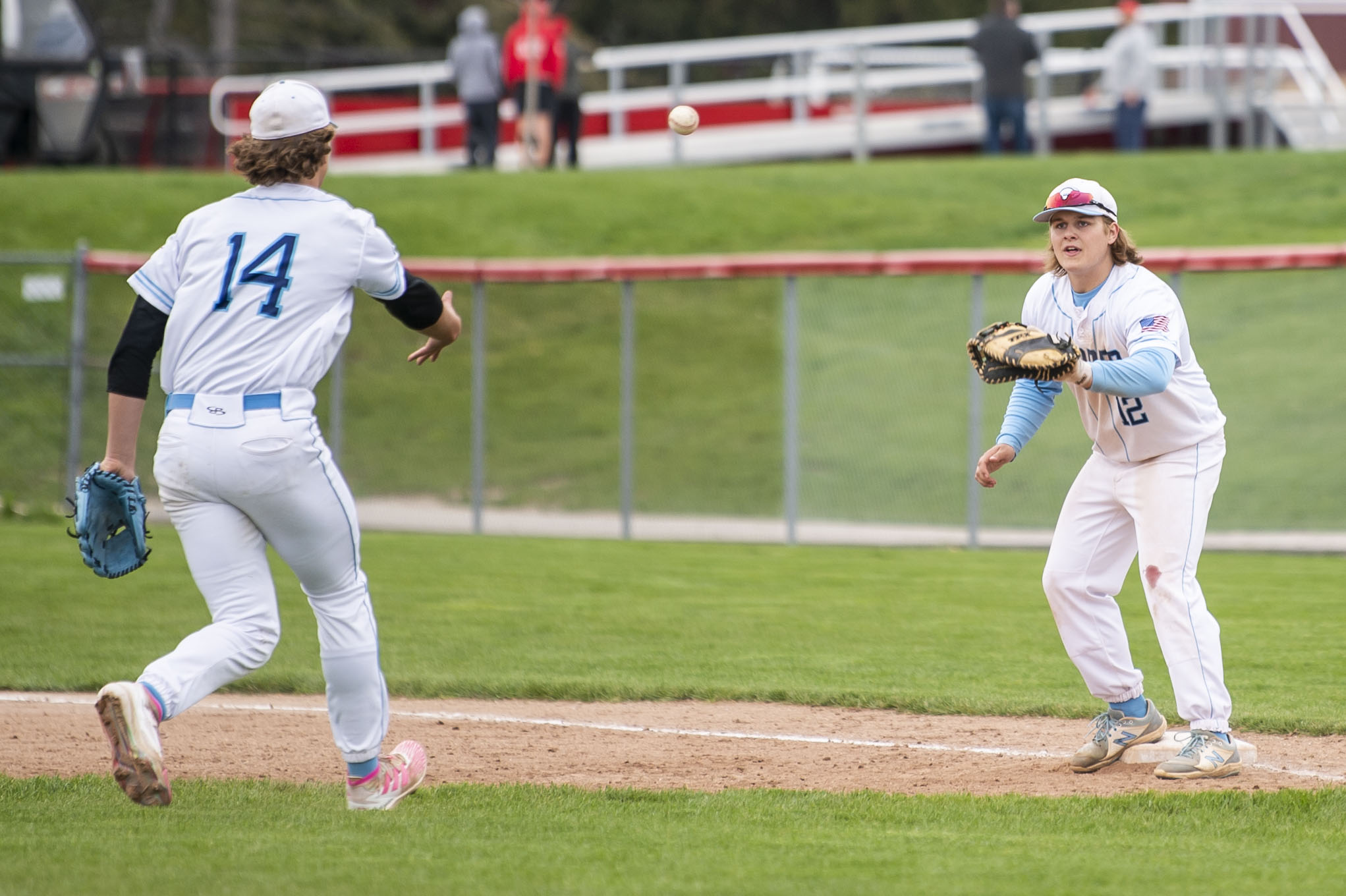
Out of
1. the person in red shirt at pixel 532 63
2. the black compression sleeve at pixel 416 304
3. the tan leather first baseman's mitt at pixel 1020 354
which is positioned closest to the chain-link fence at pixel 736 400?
the person in red shirt at pixel 532 63

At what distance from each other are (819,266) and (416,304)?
8984 millimetres

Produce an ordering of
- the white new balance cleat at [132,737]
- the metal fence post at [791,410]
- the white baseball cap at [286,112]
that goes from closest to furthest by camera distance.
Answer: the white new balance cleat at [132,737]
the white baseball cap at [286,112]
the metal fence post at [791,410]

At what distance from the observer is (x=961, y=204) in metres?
21.2

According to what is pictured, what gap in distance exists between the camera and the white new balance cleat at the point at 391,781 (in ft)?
15.9

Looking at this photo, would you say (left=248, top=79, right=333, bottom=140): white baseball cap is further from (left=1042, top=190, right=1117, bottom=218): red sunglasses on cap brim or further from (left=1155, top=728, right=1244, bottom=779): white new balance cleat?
(left=1155, top=728, right=1244, bottom=779): white new balance cleat

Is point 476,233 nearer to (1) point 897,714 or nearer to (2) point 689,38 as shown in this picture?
(1) point 897,714

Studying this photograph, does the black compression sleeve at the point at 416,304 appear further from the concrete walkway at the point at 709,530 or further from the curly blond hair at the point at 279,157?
the concrete walkway at the point at 709,530

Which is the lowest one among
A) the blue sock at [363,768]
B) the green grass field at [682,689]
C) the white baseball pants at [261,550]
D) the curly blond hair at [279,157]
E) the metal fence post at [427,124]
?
the green grass field at [682,689]

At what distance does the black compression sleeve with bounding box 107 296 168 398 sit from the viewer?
14.6 ft

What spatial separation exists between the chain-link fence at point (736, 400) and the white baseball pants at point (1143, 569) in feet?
24.1

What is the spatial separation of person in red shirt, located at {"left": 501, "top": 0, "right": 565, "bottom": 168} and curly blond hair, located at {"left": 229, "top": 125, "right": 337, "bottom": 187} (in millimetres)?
13965

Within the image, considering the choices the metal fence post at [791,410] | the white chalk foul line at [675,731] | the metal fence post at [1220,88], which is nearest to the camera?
the white chalk foul line at [675,731]

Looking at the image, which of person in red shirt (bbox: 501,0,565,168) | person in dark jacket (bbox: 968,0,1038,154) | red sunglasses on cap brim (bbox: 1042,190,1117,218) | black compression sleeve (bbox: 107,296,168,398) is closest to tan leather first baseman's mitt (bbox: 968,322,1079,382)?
red sunglasses on cap brim (bbox: 1042,190,1117,218)

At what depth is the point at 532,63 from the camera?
59.7 ft
